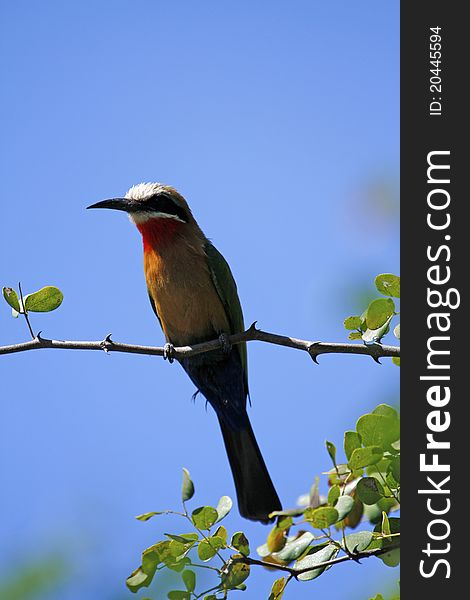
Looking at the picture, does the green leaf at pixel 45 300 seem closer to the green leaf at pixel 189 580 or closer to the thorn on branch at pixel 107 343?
the thorn on branch at pixel 107 343

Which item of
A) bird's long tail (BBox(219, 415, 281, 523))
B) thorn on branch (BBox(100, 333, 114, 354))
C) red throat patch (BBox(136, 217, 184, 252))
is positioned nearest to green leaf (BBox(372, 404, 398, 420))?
thorn on branch (BBox(100, 333, 114, 354))

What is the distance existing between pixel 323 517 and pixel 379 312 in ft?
1.99

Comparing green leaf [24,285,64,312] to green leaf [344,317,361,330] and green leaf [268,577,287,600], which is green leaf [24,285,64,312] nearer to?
green leaf [344,317,361,330]

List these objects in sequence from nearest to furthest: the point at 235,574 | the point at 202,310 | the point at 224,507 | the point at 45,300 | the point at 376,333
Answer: the point at 235,574 → the point at 224,507 → the point at 376,333 → the point at 45,300 → the point at 202,310

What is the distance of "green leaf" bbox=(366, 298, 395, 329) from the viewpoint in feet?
7.00

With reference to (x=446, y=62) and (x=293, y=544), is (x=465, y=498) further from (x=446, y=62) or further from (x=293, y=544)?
(x=446, y=62)

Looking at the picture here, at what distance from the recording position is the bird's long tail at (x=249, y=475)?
382 cm

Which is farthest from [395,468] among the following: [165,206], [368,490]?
[165,206]

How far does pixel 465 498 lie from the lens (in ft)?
6.38

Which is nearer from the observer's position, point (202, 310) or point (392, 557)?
point (392, 557)

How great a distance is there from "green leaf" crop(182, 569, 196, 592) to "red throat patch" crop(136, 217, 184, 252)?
8.63 ft

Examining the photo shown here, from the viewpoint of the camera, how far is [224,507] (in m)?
2.08

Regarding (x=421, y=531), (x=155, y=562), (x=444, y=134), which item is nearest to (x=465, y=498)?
(x=421, y=531)

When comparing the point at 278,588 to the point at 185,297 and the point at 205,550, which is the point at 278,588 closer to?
the point at 205,550
